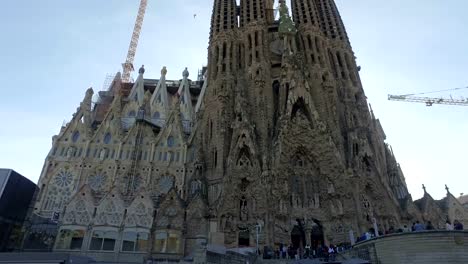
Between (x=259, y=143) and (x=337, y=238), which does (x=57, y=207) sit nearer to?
(x=259, y=143)

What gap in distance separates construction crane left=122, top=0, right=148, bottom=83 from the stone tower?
30.0 m

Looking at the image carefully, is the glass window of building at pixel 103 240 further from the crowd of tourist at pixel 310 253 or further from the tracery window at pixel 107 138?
the tracery window at pixel 107 138

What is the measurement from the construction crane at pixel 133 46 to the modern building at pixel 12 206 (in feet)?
126

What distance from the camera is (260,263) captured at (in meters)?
23.0

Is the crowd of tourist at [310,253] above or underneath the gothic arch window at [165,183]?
underneath

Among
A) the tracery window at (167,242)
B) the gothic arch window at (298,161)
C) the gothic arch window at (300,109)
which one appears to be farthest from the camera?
the gothic arch window at (300,109)

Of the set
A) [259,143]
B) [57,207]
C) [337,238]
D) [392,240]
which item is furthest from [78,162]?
[392,240]

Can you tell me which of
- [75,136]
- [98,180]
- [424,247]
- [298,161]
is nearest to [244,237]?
[298,161]

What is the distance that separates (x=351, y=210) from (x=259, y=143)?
10309mm

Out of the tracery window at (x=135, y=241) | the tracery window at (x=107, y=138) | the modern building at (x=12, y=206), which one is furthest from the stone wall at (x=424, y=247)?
the tracery window at (x=107, y=138)

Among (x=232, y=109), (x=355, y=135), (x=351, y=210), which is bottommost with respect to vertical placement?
(x=351, y=210)

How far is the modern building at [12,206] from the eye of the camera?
26.3 m

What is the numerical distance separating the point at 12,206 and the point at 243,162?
19.8m

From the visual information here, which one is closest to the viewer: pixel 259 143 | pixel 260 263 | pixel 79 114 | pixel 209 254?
pixel 209 254
